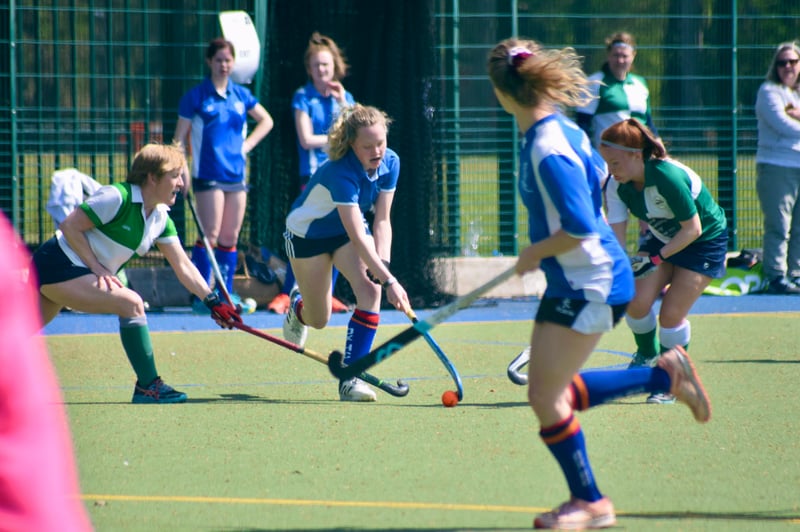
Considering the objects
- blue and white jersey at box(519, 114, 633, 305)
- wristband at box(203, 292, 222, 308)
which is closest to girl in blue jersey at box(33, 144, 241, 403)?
wristband at box(203, 292, 222, 308)

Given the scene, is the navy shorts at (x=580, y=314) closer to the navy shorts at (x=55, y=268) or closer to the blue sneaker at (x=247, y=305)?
the navy shorts at (x=55, y=268)

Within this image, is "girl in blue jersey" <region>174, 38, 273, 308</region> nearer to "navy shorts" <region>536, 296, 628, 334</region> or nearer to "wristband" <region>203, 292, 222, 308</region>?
"wristband" <region>203, 292, 222, 308</region>

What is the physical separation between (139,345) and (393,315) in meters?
4.03

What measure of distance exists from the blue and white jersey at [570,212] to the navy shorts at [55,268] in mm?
2874

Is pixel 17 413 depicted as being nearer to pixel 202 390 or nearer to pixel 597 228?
pixel 597 228

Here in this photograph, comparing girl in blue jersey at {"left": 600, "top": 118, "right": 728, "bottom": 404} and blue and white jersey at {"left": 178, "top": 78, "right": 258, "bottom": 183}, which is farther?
blue and white jersey at {"left": 178, "top": 78, "right": 258, "bottom": 183}

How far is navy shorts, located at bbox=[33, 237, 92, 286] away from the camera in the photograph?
6.05 metres

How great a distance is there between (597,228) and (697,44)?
8.72 meters

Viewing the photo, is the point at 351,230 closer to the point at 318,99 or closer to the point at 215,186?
the point at 318,99

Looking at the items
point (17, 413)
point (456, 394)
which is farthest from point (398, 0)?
point (17, 413)

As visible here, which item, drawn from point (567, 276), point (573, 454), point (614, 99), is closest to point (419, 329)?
point (567, 276)

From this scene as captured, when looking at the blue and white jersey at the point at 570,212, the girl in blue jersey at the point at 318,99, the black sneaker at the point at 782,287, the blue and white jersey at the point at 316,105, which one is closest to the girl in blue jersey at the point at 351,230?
the blue and white jersey at the point at 570,212

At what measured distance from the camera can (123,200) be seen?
607 centimetres

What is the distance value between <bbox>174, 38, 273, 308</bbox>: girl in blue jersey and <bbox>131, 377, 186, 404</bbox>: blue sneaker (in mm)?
3457
